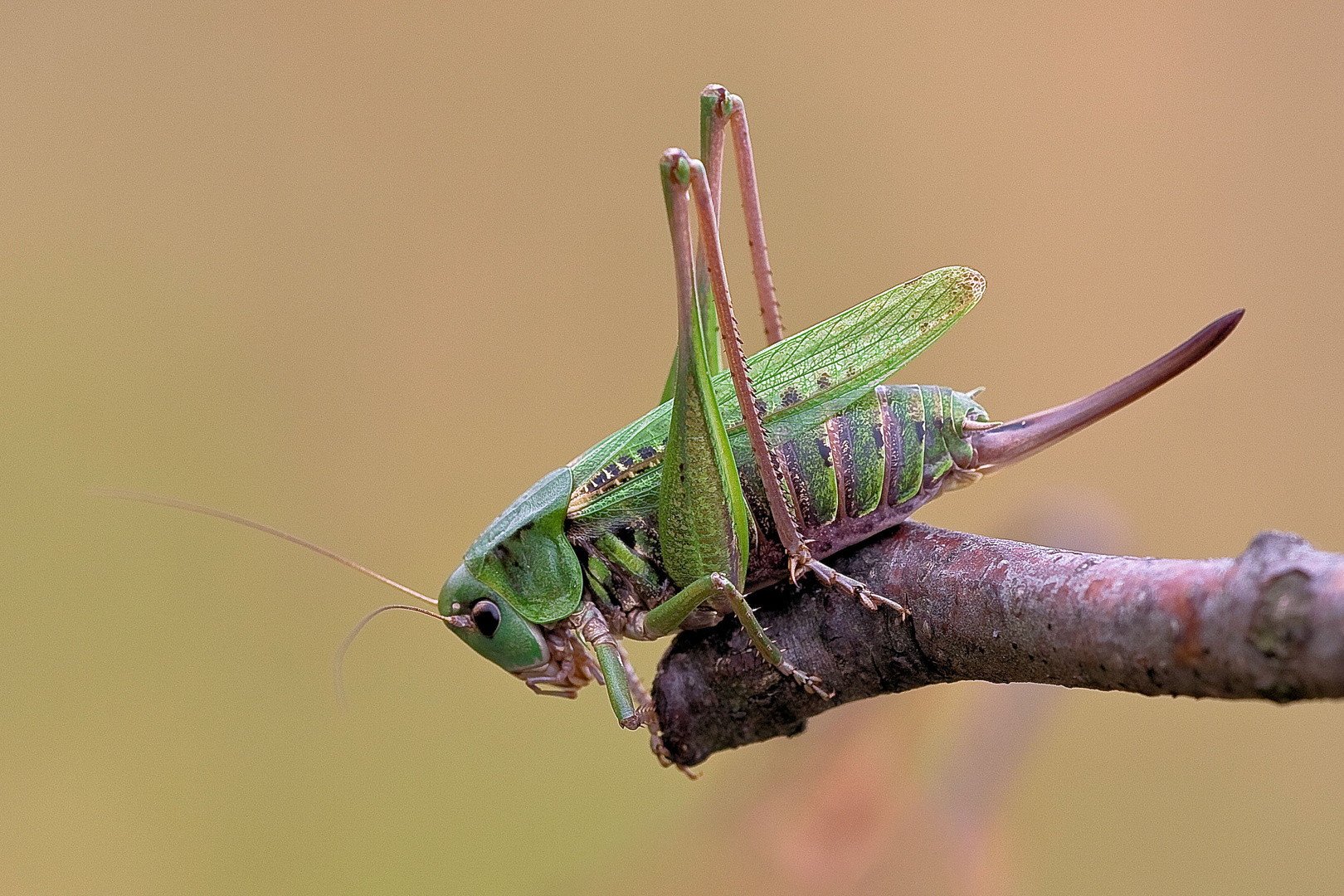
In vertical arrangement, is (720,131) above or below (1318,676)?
above

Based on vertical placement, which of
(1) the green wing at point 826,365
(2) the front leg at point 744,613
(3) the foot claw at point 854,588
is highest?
(1) the green wing at point 826,365

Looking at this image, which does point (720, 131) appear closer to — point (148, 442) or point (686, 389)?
point (686, 389)

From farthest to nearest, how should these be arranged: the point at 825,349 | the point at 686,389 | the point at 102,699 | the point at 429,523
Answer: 1. the point at 429,523
2. the point at 102,699
3. the point at 825,349
4. the point at 686,389

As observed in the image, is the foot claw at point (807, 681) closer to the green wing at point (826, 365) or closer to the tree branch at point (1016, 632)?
the tree branch at point (1016, 632)

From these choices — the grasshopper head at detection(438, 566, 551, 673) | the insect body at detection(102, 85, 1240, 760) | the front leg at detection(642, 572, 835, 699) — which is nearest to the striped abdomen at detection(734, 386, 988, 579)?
the insect body at detection(102, 85, 1240, 760)

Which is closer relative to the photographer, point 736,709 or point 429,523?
point 736,709

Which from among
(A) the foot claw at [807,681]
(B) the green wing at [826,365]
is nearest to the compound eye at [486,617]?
(B) the green wing at [826,365]

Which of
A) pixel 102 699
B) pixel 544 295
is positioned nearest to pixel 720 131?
pixel 544 295

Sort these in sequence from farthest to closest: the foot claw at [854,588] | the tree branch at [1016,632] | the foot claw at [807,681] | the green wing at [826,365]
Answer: the green wing at [826,365], the foot claw at [807,681], the foot claw at [854,588], the tree branch at [1016,632]
